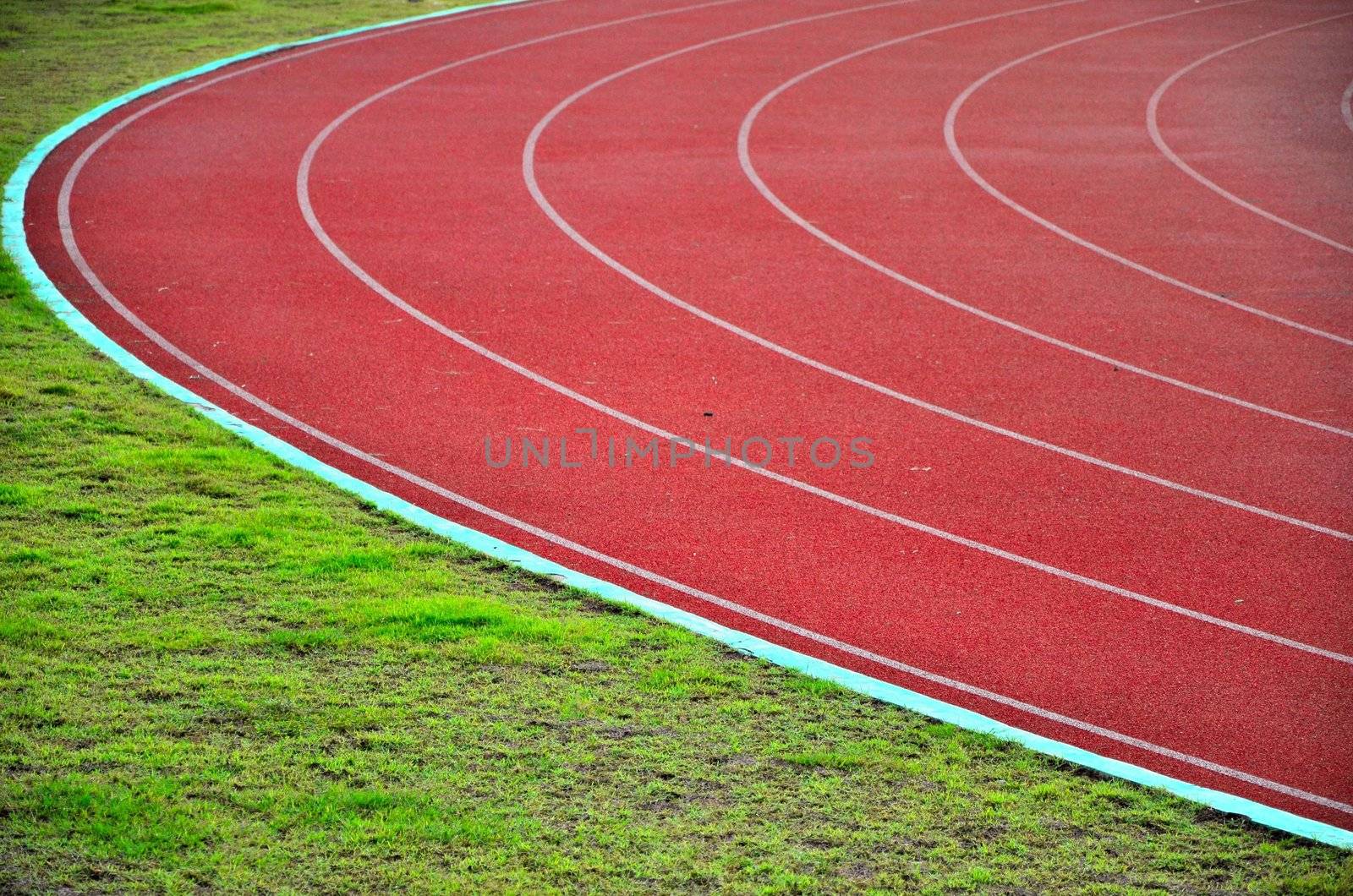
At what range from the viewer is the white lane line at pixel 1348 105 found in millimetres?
13875

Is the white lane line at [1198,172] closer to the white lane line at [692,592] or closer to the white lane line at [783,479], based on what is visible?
the white lane line at [783,479]

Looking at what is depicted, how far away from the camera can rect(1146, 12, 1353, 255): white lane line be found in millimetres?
10586

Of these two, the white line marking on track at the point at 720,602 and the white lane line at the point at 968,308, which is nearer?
the white line marking on track at the point at 720,602

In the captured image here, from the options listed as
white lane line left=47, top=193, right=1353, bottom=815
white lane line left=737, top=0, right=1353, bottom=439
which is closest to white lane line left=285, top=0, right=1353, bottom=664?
white lane line left=47, top=193, right=1353, bottom=815

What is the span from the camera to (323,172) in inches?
458

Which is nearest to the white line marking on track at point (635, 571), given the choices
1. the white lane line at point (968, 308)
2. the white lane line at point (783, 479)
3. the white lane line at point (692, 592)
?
the white lane line at point (692, 592)

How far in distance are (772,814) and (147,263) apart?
6.73m

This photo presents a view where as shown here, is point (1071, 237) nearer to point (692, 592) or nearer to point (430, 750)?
point (692, 592)

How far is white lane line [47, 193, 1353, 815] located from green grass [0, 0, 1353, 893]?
38 centimetres

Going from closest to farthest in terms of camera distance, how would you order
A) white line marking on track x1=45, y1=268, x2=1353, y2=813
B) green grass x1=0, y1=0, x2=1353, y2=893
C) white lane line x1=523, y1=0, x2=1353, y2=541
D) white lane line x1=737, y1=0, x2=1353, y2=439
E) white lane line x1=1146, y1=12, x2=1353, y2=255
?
1. green grass x1=0, y1=0, x2=1353, y2=893
2. white line marking on track x1=45, y1=268, x2=1353, y2=813
3. white lane line x1=523, y1=0, x2=1353, y2=541
4. white lane line x1=737, y1=0, x2=1353, y2=439
5. white lane line x1=1146, y1=12, x2=1353, y2=255

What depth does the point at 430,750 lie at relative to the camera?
4598mm

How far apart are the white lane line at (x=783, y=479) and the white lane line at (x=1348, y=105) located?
9251mm

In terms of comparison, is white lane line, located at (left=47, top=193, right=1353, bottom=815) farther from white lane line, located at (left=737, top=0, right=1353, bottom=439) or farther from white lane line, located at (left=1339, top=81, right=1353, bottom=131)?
white lane line, located at (left=1339, top=81, right=1353, bottom=131)

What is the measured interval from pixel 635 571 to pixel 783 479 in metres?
1.14
